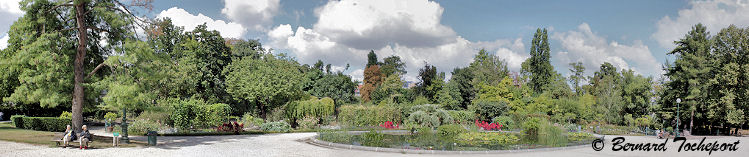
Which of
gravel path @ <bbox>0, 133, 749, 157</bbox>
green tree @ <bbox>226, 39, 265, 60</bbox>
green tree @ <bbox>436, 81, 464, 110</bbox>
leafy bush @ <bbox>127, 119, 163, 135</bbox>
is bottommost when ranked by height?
gravel path @ <bbox>0, 133, 749, 157</bbox>

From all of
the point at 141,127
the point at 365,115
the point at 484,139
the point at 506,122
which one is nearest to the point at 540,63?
the point at 506,122

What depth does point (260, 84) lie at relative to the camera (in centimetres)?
3231

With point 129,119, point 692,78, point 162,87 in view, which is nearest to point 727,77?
point 692,78

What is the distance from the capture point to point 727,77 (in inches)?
Result: 1292

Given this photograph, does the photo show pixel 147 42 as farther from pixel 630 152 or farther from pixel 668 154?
pixel 668 154

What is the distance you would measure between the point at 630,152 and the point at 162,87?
28202 mm

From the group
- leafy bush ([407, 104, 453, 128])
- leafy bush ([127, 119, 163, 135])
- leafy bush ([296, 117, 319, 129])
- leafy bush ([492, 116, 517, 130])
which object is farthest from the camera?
leafy bush ([492, 116, 517, 130])

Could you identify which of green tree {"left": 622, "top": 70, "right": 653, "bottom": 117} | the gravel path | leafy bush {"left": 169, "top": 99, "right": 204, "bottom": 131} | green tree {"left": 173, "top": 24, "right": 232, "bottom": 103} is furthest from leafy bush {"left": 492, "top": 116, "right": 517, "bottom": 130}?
green tree {"left": 173, "top": 24, "right": 232, "bottom": 103}

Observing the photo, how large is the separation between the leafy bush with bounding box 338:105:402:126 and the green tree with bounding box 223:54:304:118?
4148 mm

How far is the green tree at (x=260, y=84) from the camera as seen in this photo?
32.5 meters

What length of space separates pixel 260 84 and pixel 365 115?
24.8 feet

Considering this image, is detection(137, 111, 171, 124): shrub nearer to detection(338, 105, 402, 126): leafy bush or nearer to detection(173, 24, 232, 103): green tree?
detection(173, 24, 232, 103): green tree

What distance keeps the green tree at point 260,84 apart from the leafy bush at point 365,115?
4.15m

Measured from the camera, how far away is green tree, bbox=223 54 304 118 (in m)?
32.5
